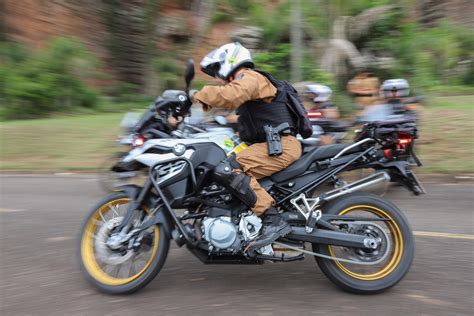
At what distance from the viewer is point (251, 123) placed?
14.1ft

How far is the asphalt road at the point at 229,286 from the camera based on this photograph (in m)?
3.85

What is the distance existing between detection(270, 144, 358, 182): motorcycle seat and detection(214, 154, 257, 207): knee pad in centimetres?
29

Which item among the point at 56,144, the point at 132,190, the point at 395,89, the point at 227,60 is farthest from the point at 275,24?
the point at 132,190

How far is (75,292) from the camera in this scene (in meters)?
4.21

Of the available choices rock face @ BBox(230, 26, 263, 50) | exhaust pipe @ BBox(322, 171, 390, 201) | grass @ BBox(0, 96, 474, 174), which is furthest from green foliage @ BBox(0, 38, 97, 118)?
exhaust pipe @ BBox(322, 171, 390, 201)

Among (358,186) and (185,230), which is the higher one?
(358,186)

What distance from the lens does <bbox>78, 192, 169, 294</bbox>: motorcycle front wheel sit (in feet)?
13.3

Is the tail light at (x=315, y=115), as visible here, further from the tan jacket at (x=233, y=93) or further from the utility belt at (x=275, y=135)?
the tan jacket at (x=233, y=93)

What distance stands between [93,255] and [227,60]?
1.96 metres

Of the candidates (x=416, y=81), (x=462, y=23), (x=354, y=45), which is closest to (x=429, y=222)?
(x=416, y=81)

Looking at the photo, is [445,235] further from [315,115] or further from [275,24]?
[275,24]

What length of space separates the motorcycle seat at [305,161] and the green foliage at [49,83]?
1328cm

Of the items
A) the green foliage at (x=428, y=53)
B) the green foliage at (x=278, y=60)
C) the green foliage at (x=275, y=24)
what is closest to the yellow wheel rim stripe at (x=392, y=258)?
the green foliage at (x=278, y=60)

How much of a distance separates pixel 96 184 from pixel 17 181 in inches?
64.4
